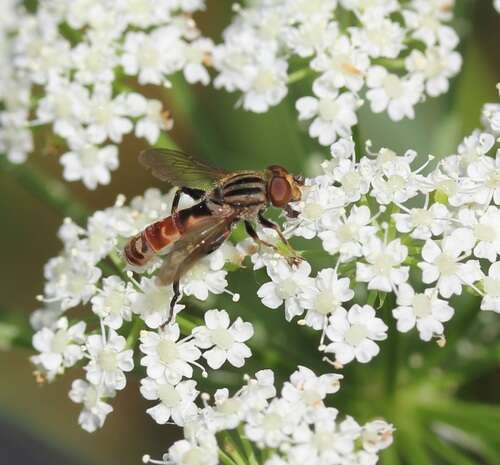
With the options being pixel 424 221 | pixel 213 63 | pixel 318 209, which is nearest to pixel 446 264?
pixel 424 221

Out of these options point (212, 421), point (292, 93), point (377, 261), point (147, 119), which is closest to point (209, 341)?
point (212, 421)

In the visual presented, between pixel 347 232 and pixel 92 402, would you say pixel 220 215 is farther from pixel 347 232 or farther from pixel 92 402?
pixel 92 402

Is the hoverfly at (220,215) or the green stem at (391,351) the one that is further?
the green stem at (391,351)

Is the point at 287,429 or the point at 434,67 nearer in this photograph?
the point at 287,429

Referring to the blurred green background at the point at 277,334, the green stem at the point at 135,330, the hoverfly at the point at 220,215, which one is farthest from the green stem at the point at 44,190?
the green stem at the point at 135,330

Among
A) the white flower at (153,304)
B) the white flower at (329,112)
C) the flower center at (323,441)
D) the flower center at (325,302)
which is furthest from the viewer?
the white flower at (329,112)

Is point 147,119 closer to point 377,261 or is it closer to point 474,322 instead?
point 377,261

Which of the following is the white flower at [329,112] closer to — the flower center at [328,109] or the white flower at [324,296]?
the flower center at [328,109]
